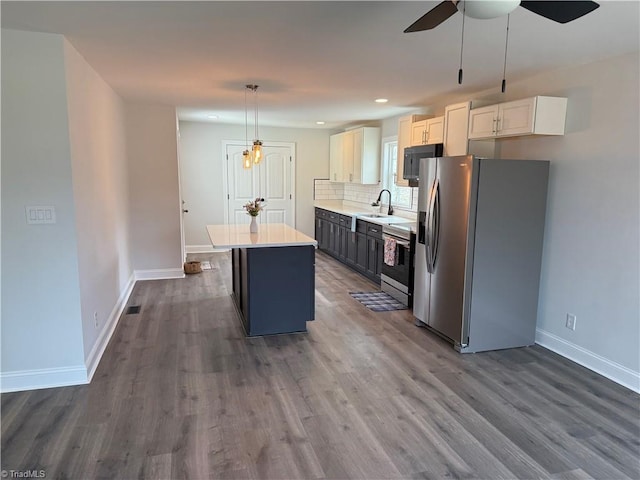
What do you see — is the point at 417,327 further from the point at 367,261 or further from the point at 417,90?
the point at 417,90

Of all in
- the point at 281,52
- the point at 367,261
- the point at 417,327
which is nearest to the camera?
the point at 281,52

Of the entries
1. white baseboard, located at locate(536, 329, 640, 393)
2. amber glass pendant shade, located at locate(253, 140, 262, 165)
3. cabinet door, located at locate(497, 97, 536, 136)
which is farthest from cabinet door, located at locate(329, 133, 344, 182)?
white baseboard, located at locate(536, 329, 640, 393)

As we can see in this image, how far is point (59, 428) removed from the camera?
2.43m

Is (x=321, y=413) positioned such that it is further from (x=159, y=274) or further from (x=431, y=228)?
(x=159, y=274)

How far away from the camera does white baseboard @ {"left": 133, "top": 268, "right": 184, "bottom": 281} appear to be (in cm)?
573

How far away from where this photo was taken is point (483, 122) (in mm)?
3936

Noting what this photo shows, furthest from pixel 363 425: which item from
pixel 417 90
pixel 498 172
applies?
pixel 417 90

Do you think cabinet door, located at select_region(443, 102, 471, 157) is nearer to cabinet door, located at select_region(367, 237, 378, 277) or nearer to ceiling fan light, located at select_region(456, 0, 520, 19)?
cabinet door, located at select_region(367, 237, 378, 277)

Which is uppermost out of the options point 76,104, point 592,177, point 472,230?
point 76,104

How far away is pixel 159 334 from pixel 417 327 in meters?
2.45

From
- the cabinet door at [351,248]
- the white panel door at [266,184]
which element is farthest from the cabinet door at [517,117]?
the white panel door at [266,184]

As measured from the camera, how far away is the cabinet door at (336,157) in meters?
7.50

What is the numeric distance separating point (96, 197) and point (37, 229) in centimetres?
80

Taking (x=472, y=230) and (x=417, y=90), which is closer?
(x=472, y=230)
